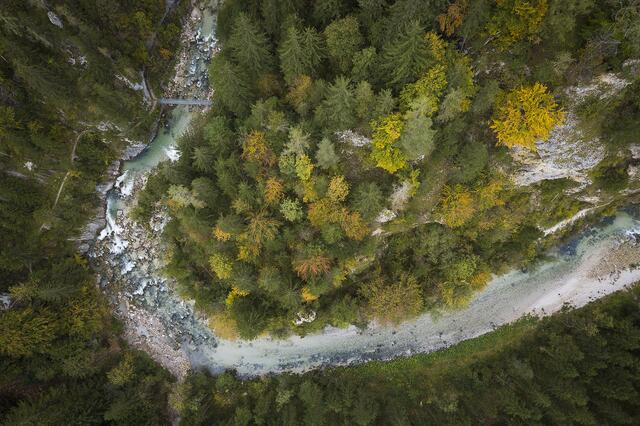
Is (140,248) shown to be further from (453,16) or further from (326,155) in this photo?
(453,16)

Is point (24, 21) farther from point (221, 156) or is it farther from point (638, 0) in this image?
point (638, 0)

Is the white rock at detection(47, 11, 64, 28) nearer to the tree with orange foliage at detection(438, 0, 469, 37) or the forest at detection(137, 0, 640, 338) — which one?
the forest at detection(137, 0, 640, 338)

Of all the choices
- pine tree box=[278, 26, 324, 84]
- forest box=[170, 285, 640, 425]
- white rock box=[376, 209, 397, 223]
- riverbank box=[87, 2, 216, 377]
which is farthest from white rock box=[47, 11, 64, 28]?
forest box=[170, 285, 640, 425]

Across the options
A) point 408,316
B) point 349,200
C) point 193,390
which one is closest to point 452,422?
point 408,316

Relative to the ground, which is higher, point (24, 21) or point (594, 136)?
point (24, 21)

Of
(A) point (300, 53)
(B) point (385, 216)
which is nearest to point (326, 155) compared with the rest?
(A) point (300, 53)

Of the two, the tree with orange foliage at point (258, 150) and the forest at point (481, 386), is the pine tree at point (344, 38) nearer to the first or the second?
the tree with orange foliage at point (258, 150)
